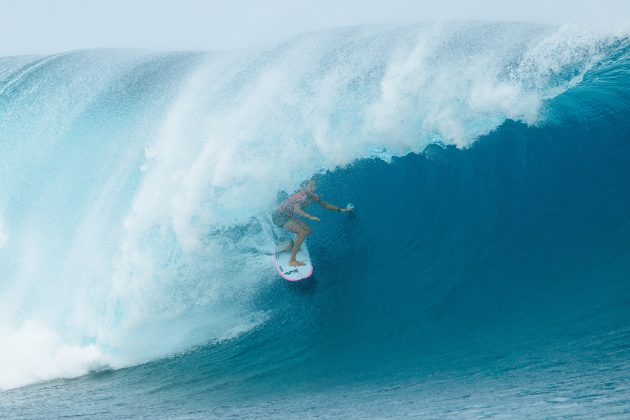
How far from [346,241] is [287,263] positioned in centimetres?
121

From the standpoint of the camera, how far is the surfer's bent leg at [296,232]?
8.34 m

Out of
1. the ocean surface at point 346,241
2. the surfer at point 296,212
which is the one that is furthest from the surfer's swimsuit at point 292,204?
the ocean surface at point 346,241

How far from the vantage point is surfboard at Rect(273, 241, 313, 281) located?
26.8 feet

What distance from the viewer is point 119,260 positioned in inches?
Answer: 357

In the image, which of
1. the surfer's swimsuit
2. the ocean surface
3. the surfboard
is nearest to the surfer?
the surfer's swimsuit

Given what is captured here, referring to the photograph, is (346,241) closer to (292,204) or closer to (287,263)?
(287,263)

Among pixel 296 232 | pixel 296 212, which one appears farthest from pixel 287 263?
pixel 296 212

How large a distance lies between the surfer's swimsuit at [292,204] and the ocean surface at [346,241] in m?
0.86

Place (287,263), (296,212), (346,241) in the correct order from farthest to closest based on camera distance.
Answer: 1. (346,241)
2. (287,263)
3. (296,212)

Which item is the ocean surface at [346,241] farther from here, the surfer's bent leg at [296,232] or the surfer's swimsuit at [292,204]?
the surfer's swimsuit at [292,204]

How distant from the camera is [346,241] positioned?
8883mm

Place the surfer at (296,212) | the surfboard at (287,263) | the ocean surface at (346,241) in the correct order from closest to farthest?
the ocean surface at (346,241), the surfboard at (287,263), the surfer at (296,212)

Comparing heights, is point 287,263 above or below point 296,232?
below

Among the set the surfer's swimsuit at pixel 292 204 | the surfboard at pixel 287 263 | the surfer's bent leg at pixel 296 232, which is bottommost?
the surfboard at pixel 287 263
